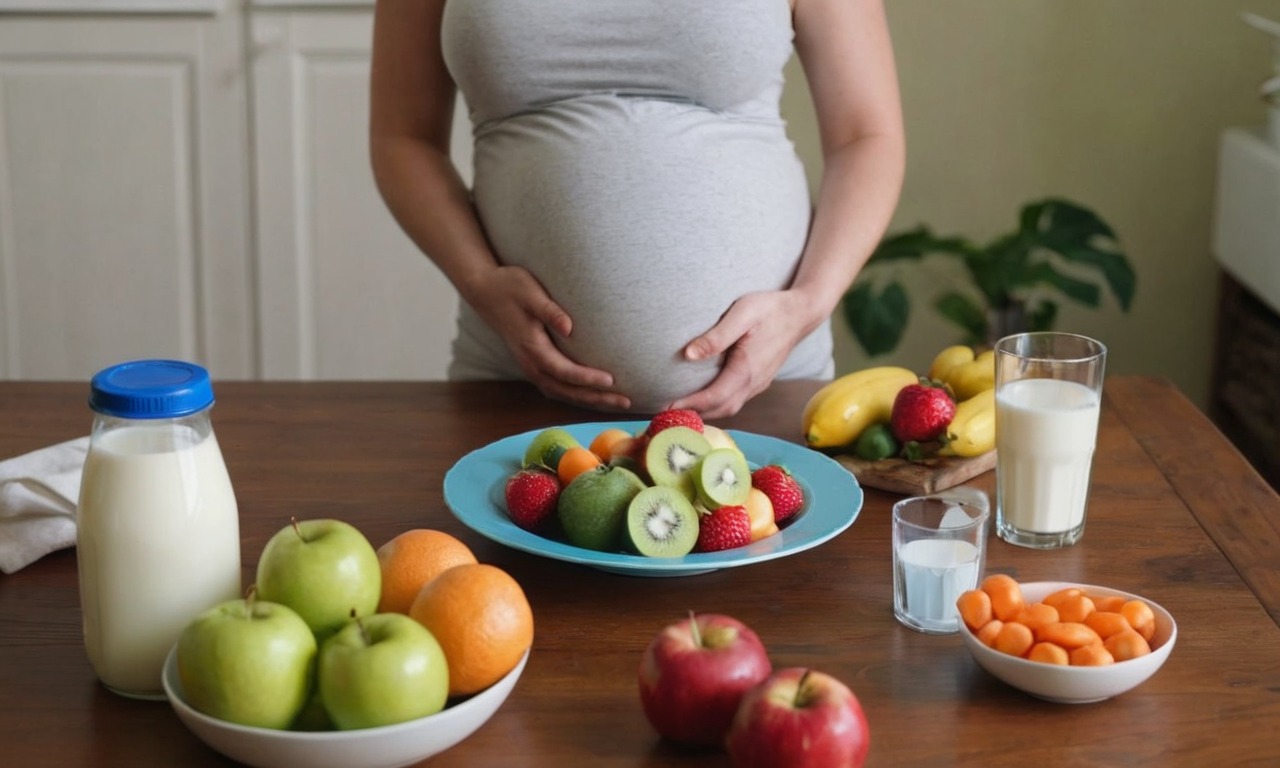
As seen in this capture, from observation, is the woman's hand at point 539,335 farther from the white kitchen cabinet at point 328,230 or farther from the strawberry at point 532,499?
the white kitchen cabinet at point 328,230

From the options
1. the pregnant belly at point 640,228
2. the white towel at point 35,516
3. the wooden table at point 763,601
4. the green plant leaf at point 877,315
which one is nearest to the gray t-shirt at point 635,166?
the pregnant belly at point 640,228

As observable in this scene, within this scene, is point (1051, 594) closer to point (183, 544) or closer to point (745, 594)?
point (745, 594)

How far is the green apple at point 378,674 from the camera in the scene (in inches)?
27.6

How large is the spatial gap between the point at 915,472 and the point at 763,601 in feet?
0.80

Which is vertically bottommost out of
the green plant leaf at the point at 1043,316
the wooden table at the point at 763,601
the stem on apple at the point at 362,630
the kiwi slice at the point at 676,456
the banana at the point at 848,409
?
the green plant leaf at the point at 1043,316

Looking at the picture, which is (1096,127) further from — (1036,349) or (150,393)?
(150,393)

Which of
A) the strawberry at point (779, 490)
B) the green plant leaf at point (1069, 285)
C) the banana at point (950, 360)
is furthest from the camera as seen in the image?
the green plant leaf at point (1069, 285)

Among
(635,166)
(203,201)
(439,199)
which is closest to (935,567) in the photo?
(635,166)

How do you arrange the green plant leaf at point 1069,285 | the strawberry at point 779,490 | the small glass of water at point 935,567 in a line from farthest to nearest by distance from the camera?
the green plant leaf at point 1069,285 → the strawberry at point 779,490 → the small glass of water at point 935,567

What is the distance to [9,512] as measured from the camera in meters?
1.00

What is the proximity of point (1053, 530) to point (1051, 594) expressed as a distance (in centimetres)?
17

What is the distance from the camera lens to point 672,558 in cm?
94

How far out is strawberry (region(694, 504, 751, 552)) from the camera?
958mm

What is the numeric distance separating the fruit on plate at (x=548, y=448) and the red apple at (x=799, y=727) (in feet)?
1.22
